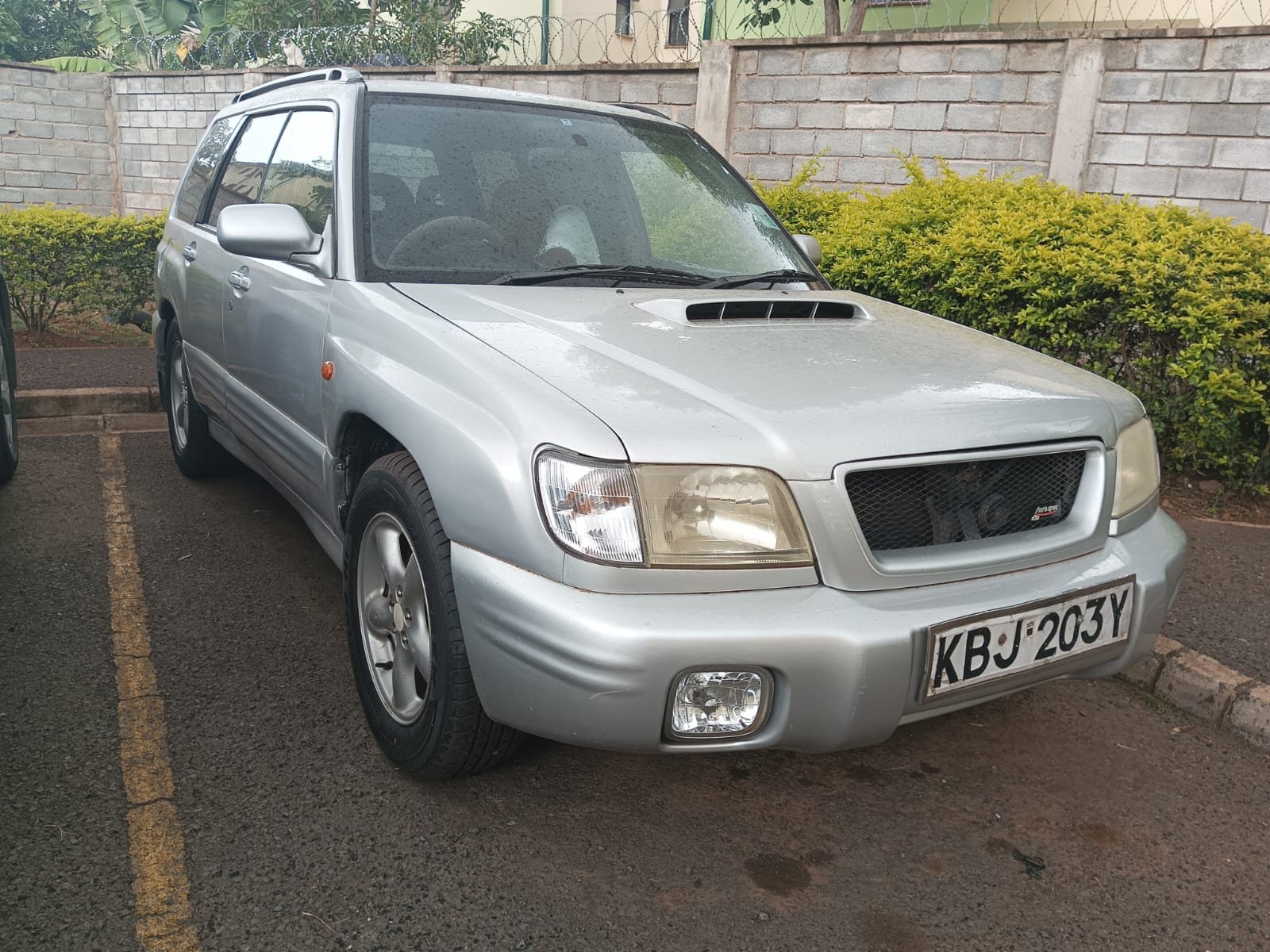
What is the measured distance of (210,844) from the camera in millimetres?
2373

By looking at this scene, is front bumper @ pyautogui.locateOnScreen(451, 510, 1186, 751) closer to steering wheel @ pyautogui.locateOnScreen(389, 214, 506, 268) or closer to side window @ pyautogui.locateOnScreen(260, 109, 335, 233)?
steering wheel @ pyautogui.locateOnScreen(389, 214, 506, 268)

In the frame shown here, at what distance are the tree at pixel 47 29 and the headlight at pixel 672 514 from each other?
3754 cm

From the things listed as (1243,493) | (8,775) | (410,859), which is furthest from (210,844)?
(1243,493)

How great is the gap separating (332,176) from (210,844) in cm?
191

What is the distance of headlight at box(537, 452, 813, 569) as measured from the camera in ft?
6.79

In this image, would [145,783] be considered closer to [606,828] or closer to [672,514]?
[606,828]

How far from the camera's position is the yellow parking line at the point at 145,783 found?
6.99 feet

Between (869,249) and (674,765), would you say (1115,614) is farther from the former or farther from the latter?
(869,249)

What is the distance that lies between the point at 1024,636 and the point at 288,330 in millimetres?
→ 2302

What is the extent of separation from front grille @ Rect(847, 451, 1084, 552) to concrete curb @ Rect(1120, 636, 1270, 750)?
36.0 inches

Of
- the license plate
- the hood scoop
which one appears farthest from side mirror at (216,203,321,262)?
the license plate

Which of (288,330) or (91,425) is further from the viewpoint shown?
(91,425)

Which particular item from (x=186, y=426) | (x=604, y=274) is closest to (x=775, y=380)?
(x=604, y=274)

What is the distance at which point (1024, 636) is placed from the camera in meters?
2.29
